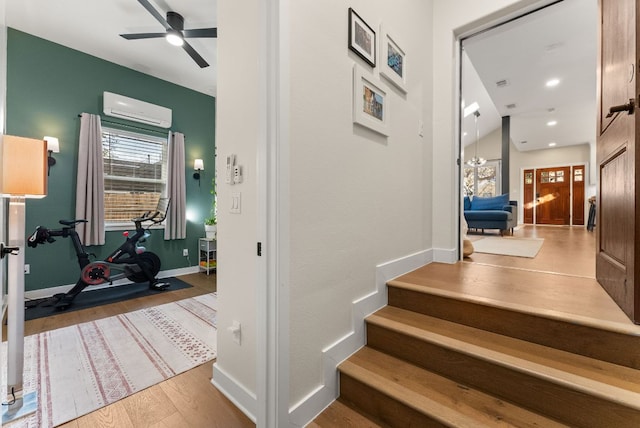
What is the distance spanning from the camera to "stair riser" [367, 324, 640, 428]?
3.47 feet

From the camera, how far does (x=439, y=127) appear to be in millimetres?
2619

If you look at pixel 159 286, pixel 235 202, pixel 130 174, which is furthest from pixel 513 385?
pixel 130 174

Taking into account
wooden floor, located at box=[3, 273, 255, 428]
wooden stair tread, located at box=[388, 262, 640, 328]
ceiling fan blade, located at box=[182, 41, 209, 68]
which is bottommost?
wooden floor, located at box=[3, 273, 255, 428]

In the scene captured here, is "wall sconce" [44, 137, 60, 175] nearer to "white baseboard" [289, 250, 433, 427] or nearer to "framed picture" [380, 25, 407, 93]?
"framed picture" [380, 25, 407, 93]

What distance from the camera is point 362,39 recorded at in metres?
1.71

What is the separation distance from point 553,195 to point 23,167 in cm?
1271

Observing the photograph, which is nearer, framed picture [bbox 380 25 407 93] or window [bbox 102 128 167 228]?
framed picture [bbox 380 25 407 93]

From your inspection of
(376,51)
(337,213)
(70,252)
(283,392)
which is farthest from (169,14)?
(283,392)

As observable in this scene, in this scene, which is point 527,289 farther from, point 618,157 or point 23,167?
point 23,167

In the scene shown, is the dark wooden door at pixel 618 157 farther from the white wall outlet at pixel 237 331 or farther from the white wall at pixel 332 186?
the white wall outlet at pixel 237 331

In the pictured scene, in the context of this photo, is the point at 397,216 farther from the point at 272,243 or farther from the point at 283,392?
the point at 283,392

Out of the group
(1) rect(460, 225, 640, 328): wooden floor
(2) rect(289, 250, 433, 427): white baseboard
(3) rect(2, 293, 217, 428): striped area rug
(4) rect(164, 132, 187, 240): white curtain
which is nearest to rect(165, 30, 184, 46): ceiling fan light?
(4) rect(164, 132, 187, 240): white curtain

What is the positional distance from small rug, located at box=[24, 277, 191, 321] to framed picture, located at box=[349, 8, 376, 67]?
3.64 m

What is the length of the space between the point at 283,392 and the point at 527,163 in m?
12.1
